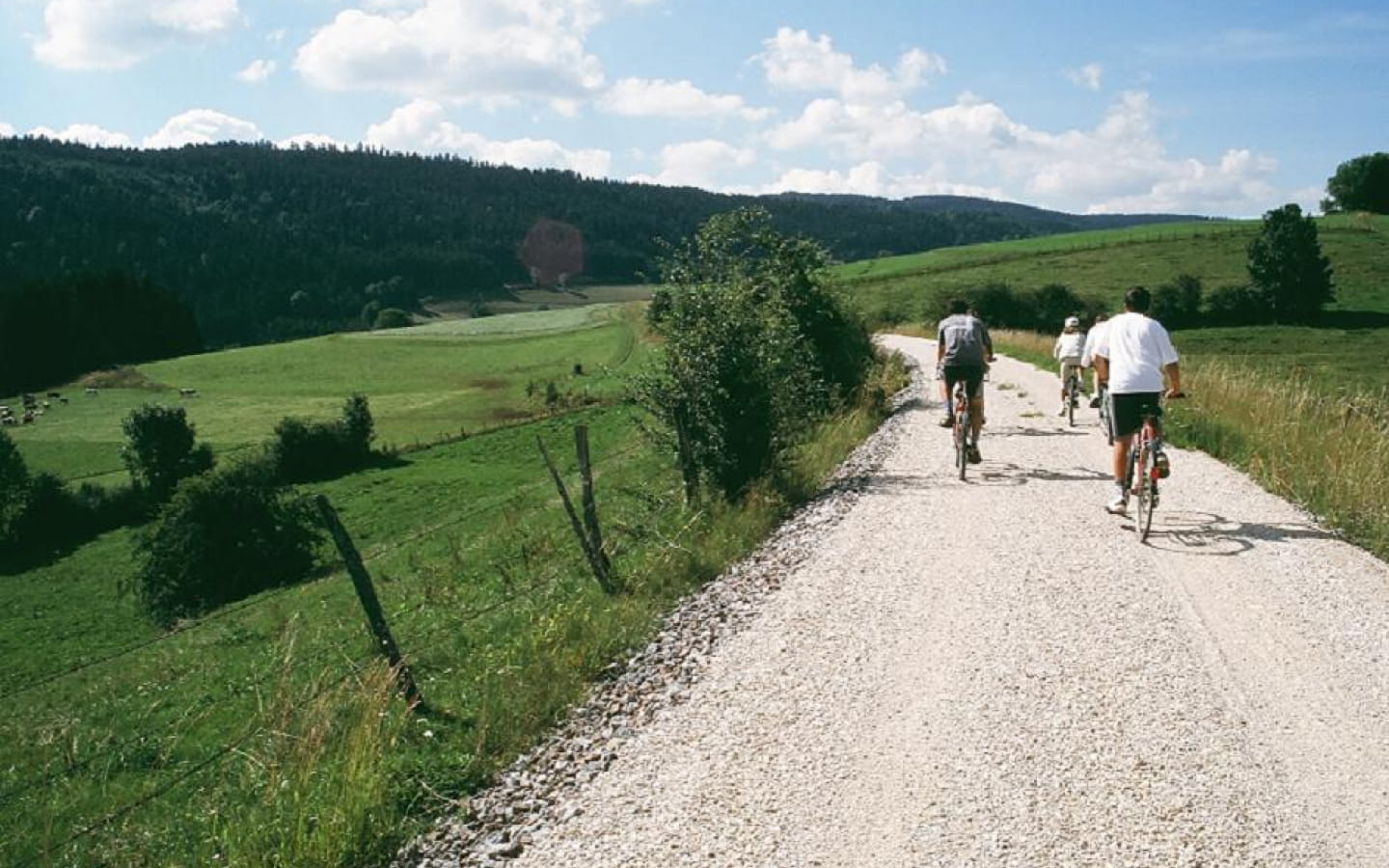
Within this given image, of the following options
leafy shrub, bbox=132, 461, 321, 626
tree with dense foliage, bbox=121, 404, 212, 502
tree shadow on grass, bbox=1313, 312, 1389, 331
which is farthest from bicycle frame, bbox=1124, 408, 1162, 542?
tree shadow on grass, bbox=1313, 312, 1389, 331

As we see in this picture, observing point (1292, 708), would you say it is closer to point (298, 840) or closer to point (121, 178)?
point (298, 840)

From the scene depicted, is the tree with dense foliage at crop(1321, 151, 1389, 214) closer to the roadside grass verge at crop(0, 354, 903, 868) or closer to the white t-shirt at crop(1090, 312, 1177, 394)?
the roadside grass verge at crop(0, 354, 903, 868)

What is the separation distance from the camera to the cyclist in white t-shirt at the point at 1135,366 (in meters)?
9.98

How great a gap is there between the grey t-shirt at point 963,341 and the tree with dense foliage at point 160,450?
5020 centimetres

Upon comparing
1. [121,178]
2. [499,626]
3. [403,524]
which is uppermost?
[121,178]

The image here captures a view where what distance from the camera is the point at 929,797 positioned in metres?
5.33

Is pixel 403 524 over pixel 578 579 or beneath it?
beneath

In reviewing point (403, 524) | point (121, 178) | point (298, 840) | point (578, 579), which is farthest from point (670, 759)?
point (121, 178)

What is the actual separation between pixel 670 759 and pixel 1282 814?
11.3 feet

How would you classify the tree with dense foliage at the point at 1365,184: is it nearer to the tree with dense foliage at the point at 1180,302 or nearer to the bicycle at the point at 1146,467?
the tree with dense foliage at the point at 1180,302

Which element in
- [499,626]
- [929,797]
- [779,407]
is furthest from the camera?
[779,407]

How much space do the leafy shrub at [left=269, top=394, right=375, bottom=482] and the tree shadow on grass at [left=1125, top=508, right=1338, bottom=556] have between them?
52276 millimetres

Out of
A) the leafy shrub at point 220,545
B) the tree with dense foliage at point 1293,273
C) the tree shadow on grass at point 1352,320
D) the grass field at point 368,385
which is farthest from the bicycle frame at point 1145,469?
the tree with dense foliage at point 1293,273

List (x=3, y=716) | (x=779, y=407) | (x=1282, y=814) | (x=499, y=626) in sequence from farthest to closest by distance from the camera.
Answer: (x=3, y=716), (x=779, y=407), (x=499, y=626), (x=1282, y=814)
